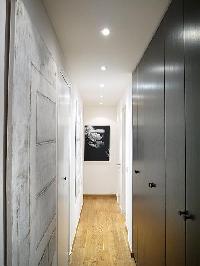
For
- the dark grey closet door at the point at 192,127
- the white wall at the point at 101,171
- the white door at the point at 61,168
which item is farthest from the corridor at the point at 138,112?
the white wall at the point at 101,171

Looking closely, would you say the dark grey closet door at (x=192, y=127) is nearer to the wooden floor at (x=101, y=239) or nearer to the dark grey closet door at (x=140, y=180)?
the dark grey closet door at (x=140, y=180)

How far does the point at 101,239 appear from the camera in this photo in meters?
4.33

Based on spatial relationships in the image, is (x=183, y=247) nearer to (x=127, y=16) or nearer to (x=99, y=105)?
(x=127, y=16)

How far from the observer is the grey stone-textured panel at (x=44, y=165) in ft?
5.49

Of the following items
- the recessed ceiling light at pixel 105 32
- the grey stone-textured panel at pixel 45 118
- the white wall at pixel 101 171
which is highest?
the recessed ceiling light at pixel 105 32

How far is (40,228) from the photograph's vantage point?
5.68 ft

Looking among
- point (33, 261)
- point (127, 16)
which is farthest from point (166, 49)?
point (33, 261)

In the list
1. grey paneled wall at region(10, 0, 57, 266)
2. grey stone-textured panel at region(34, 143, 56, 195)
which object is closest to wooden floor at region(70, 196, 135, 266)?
grey paneled wall at region(10, 0, 57, 266)

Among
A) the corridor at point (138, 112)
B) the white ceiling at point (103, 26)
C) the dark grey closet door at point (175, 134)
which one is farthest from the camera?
the white ceiling at point (103, 26)

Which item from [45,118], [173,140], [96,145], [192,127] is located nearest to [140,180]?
[173,140]

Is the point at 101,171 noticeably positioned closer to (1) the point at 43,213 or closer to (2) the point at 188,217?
(1) the point at 43,213

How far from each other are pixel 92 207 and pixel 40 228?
4909 millimetres

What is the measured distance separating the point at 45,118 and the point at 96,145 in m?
5.93

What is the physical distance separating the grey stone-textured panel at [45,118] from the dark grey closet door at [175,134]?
85 centimetres
